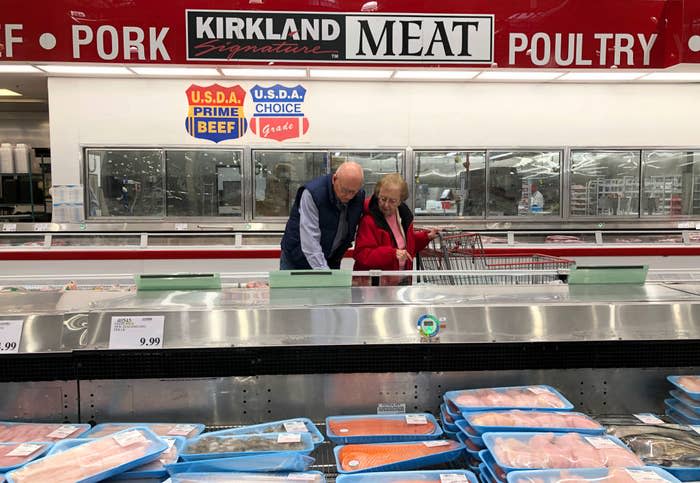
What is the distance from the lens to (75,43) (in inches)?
141

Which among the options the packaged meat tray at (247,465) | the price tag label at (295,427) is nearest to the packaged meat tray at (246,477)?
the packaged meat tray at (247,465)

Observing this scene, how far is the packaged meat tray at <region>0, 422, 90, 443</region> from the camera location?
180 centimetres

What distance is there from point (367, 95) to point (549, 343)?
613 centimetres

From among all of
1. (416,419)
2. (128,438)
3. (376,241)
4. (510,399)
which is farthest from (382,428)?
(376,241)

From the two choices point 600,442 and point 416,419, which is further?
point 416,419

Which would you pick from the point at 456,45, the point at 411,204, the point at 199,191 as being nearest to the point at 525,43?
the point at 456,45

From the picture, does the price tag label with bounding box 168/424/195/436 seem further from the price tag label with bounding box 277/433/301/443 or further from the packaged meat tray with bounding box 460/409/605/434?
the packaged meat tray with bounding box 460/409/605/434

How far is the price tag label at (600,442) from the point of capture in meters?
1.67

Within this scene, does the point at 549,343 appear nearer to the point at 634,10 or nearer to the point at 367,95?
the point at 634,10

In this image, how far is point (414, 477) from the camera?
1.61 metres

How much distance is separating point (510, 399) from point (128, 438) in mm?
1237

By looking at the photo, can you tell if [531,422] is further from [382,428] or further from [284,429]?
[284,429]
